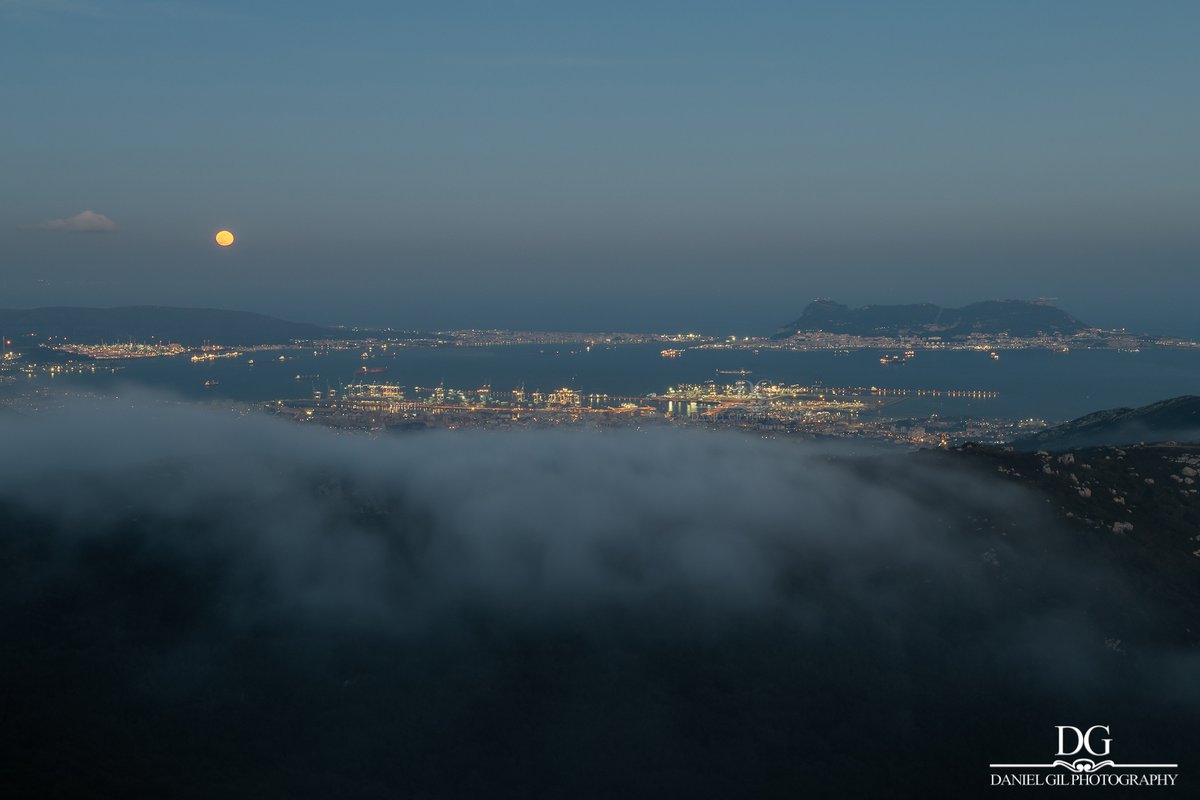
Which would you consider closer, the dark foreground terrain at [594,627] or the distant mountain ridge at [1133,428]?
the dark foreground terrain at [594,627]

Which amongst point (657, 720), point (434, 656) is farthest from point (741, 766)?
point (434, 656)

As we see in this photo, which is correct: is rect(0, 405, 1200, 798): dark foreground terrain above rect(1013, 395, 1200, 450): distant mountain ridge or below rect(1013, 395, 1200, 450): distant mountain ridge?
below

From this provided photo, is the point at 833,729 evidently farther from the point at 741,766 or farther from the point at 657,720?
the point at 657,720

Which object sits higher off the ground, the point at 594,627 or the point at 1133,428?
the point at 1133,428

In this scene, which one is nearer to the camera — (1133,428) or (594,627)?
(594,627)

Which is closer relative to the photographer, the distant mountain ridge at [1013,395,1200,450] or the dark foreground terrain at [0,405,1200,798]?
the dark foreground terrain at [0,405,1200,798]

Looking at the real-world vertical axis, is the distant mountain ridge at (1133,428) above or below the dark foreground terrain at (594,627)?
above
